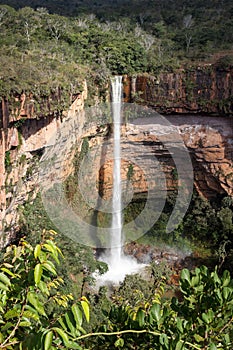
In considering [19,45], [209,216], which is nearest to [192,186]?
[209,216]

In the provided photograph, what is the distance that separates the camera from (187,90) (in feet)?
41.1

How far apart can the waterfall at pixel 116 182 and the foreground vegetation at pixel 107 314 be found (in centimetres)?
1073

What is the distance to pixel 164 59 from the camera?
13.7 metres

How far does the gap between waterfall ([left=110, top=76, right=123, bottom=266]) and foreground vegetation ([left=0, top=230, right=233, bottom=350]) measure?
10.7 m

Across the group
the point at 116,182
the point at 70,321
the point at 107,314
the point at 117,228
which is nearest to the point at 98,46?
the point at 116,182

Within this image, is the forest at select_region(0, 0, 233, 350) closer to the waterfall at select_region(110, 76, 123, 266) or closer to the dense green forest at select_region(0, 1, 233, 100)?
the dense green forest at select_region(0, 1, 233, 100)

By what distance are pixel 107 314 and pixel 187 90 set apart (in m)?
11.0

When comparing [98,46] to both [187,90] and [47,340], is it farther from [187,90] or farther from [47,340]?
[47,340]

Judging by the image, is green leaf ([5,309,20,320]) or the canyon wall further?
the canyon wall

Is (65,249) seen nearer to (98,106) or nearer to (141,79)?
(98,106)

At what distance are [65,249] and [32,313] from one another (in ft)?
28.2

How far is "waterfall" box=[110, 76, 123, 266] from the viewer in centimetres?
1270

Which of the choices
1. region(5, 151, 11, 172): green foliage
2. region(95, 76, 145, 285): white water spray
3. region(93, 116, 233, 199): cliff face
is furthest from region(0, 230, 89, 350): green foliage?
region(93, 116, 233, 199): cliff face

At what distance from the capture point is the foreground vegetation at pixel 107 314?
69.8 inches
